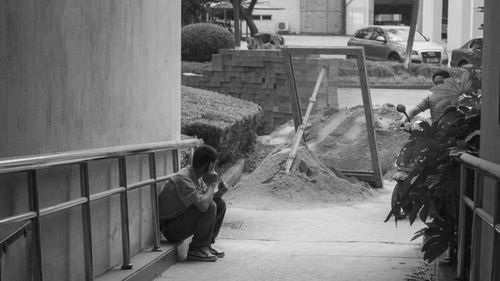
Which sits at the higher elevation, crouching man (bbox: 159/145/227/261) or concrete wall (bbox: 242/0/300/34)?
concrete wall (bbox: 242/0/300/34)

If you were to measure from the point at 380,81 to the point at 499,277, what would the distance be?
20.8 m

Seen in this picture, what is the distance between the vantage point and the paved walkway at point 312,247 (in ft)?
23.4

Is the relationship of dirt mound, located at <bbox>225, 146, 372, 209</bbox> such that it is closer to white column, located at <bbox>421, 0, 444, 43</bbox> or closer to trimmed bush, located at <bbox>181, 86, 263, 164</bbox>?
trimmed bush, located at <bbox>181, 86, 263, 164</bbox>

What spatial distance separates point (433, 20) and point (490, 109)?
3873cm

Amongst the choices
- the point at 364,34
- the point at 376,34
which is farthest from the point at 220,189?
the point at 364,34

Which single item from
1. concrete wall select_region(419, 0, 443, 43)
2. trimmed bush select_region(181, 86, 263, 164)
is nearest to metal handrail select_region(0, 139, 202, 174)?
trimmed bush select_region(181, 86, 263, 164)

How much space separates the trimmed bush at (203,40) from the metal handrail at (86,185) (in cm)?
1486

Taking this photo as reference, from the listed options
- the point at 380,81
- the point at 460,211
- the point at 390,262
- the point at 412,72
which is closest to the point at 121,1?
the point at 460,211

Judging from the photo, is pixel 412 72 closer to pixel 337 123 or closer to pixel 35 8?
pixel 337 123

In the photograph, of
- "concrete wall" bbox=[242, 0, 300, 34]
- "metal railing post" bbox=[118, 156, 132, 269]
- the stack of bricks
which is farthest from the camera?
"concrete wall" bbox=[242, 0, 300, 34]

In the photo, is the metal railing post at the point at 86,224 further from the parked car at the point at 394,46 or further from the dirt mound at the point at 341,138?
the parked car at the point at 394,46

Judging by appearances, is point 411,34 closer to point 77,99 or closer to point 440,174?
point 440,174

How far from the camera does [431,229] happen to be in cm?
645

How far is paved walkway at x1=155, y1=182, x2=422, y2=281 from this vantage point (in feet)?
23.4
